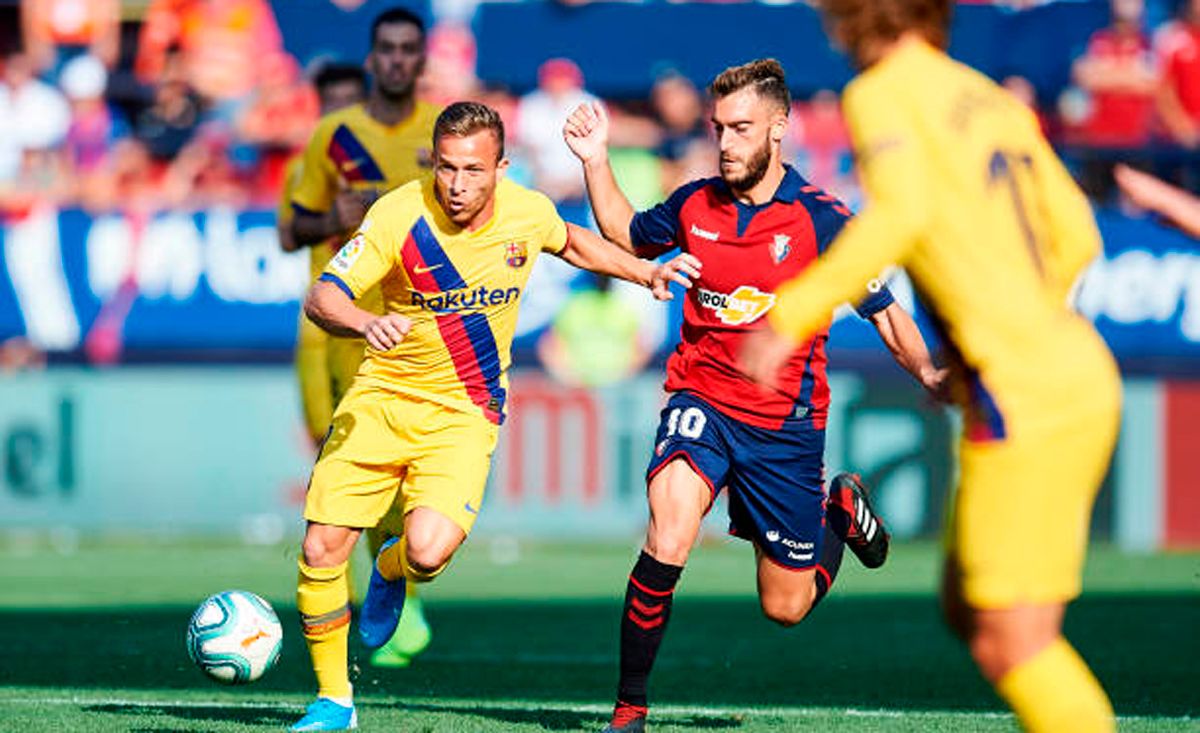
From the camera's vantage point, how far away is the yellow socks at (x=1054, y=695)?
4.83m

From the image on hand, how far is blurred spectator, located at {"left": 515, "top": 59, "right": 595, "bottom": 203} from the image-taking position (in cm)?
1764

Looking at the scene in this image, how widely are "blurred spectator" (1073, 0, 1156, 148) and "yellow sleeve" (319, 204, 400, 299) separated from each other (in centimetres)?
1161

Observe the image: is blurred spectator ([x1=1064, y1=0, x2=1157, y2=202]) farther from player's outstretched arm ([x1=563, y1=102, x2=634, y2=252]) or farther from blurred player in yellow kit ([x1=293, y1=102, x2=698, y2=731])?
blurred player in yellow kit ([x1=293, y1=102, x2=698, y2=731])

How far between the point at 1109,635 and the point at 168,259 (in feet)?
30.2

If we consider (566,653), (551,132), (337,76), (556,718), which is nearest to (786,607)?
(556,718)

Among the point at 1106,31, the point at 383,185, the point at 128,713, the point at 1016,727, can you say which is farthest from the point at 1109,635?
the point at 1106,31

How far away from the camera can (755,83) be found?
7.68 metres

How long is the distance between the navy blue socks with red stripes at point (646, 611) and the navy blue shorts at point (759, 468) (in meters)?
0.40

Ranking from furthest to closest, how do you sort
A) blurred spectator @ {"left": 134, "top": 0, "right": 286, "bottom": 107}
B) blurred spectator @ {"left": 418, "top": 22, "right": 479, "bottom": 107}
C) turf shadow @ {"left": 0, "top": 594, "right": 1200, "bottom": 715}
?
blurred spectator @ {"left": 134, "top": 0, "right": 286, "bottom": 107}, blurred spectator @ {"left": 418, "top": 22, "right": 479, "bottom": 107}, turf shadow @ {"left": 0, "top": 594, "right": 1200, "bottom": 715}

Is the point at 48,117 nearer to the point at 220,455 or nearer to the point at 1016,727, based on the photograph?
the point at 220,455

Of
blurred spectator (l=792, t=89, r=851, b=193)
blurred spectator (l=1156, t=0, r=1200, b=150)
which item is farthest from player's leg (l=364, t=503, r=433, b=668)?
blurred spectator (l=1156, t=0, r=1200, b=150)

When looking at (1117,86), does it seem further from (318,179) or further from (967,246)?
(967,246)

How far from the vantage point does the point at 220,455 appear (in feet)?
55.9

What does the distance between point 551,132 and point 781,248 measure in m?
10.3
